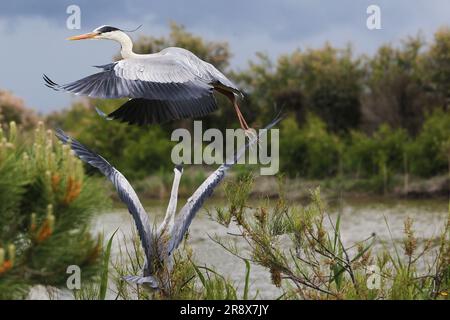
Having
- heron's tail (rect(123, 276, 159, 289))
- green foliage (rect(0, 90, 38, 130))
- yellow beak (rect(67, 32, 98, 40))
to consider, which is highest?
green foliage (rect(0, 90, 38, 130))

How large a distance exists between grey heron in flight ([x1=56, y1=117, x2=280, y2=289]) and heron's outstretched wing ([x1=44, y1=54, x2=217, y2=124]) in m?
0.35

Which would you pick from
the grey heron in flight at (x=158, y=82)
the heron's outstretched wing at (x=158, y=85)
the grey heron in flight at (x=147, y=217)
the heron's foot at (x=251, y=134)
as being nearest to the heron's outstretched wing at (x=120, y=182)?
the grey heron in flight at (x=147, y=217)

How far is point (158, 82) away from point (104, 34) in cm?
43

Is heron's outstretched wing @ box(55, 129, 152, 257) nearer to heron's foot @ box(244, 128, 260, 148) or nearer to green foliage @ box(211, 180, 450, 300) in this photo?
green foliage @ box(211, 180, 450, 300)

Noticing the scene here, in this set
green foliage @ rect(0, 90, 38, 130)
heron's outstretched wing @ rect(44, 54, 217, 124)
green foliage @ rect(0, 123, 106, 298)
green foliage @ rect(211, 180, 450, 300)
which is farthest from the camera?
green foliage @ rect(0, 90, 38, 130)

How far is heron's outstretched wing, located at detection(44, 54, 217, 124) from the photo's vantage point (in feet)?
12.6

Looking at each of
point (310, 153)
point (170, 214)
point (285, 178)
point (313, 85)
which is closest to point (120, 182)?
point (170, 214)

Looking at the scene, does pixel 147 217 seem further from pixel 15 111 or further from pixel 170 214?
pixel 15 111

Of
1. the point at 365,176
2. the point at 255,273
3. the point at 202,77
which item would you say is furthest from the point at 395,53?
the point at 202,77

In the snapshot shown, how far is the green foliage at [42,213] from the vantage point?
3.58 metres

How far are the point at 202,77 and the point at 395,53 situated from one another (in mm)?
21289

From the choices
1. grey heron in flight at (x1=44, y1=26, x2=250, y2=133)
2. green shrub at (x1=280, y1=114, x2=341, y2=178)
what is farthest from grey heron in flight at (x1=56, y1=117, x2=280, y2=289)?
green shrub at (x1=280, y1=114, x2=341, y2=178)

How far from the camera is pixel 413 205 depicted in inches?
640

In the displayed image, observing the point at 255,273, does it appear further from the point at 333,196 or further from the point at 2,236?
the point at 333,196
